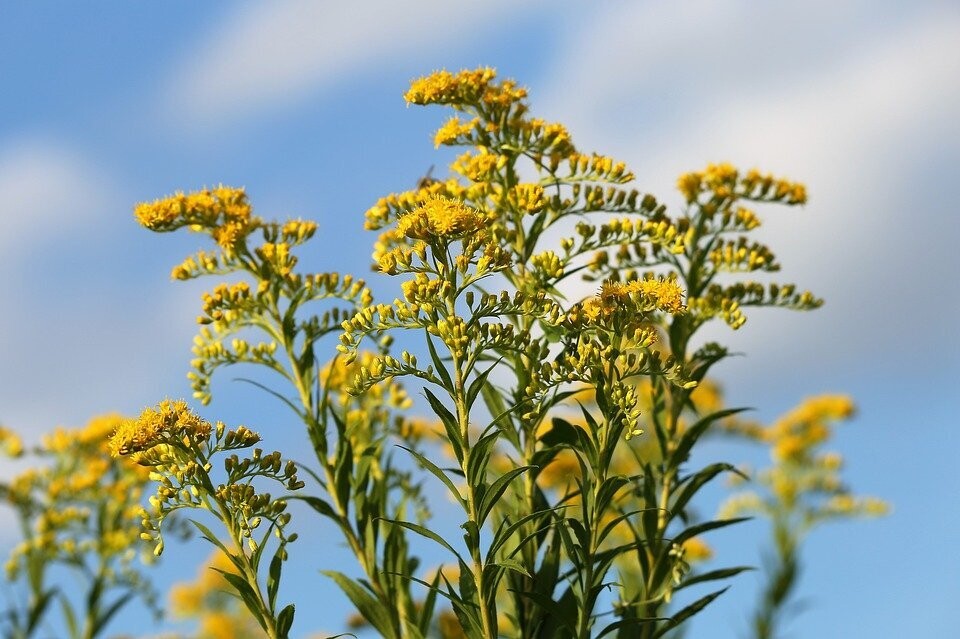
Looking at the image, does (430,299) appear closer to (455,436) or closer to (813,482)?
(455,436)

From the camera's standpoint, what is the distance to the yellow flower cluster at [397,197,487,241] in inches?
138

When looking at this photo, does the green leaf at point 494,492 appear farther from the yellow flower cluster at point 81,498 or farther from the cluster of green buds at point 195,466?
the yellow flower cluster at point 81,498

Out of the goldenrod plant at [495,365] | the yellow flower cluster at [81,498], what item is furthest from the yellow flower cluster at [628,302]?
the yellow flower cluster at [81,498]

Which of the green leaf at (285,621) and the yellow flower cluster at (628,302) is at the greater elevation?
the yellow flower cluster at (628,302)

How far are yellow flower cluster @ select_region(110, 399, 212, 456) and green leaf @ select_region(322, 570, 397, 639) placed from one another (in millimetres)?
915

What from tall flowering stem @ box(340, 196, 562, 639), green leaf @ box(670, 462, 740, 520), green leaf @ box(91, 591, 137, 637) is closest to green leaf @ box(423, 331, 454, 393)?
tall flowering stem @ box(340, 196, 562, 639)

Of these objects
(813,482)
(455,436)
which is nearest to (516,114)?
(455,436)

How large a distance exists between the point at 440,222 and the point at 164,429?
1.11 m

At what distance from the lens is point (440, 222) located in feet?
11.5

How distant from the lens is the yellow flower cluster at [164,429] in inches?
140

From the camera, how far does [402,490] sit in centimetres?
499

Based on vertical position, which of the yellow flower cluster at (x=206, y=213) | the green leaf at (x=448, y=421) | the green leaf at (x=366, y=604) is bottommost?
the green leaf at (x=366, y=604)

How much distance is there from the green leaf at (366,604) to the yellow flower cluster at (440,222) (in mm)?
1453

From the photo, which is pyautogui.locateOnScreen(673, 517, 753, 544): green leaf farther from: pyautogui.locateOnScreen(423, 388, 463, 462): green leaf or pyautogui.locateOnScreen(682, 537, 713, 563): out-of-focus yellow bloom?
pyautogui.locateOnScreen(682, 537, 713, 563): out-of-focus yellow bloom
